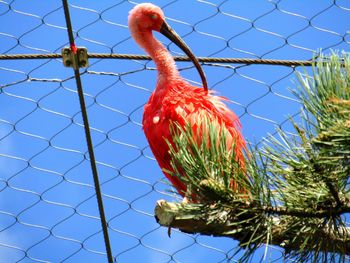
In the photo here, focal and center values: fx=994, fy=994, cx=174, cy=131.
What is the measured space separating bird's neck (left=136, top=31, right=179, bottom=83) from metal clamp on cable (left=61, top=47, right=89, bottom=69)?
0.26 meters

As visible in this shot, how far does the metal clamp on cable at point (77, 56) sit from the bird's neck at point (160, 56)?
0.26 meters

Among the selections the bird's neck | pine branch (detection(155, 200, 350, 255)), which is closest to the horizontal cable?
the bird's neck

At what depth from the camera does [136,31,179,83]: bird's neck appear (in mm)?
2412

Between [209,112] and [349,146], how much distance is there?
3.17 ft

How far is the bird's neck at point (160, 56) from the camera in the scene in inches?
95.0

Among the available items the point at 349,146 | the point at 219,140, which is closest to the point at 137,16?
the point at 219,140

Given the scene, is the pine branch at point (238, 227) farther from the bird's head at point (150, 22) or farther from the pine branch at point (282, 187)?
the bird's head at point (150, 22)

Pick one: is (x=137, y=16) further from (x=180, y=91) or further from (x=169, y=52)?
(x=180, y=91)

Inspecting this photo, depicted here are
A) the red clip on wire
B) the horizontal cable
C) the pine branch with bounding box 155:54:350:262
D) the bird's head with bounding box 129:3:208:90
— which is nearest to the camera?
the pine branch with bounding box 155:54:350:262

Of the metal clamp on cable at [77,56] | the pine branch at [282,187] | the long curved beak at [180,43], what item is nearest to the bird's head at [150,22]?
the long curved beak at [180,43]

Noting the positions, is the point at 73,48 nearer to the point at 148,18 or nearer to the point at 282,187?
the point at 148,18

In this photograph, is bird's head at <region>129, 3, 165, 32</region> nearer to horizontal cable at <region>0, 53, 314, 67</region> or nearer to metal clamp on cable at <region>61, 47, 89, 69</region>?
horizontal cable at <region>0, 53, 314, 67</region>

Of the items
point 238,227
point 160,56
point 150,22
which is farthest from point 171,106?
point 238,227

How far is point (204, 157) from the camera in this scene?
1456mm
